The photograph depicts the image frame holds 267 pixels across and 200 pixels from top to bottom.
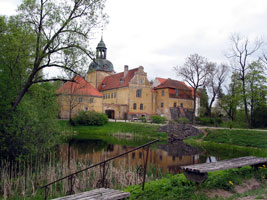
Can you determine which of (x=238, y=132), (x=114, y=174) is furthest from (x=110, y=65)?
(x=114, y=174)

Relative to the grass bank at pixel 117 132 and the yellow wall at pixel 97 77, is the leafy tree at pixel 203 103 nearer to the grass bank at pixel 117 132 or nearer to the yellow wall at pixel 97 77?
the grass bank at pixel 117 132

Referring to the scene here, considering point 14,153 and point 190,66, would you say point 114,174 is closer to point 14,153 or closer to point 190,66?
point 14,153

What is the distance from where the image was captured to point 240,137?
23594 millimetres

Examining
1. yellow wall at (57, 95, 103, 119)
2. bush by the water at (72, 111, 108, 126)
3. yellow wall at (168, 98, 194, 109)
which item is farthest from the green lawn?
yellow wall at (57, 95, 103, 119)

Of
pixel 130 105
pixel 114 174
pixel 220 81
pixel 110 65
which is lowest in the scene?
pixel 114 174

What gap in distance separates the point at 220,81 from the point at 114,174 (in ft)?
109

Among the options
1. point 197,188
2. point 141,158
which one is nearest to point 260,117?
point 141,158

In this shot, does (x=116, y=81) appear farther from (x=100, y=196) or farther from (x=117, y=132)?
(x=100, y=196)

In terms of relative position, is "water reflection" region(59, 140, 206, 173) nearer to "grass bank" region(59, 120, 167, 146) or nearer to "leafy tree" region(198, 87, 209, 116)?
"grass bank" region(59, 120, 167, 146)

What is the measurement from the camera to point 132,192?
6461 millimetres

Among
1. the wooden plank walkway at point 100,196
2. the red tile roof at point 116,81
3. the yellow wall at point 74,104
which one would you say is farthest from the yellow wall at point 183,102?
the wooden plank walkway at point 100,196

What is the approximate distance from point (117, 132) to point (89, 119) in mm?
5681

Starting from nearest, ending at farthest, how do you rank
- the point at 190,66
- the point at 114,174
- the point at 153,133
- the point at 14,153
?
the point at 114,174
the point at 14,153
the point at 153,133
the point at 190,66

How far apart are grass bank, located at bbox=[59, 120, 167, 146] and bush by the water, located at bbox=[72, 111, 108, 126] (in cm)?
86
